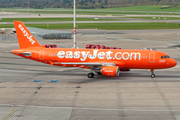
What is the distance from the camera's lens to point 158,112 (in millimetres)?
26266

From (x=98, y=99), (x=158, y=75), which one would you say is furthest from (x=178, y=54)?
(x=98, y=99)

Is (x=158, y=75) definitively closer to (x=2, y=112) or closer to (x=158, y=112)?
(x=158, y=112)

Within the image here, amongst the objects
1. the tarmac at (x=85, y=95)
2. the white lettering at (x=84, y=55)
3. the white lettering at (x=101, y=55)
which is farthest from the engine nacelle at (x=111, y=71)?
the white lettering at (x=84, y=55)

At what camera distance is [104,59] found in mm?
40250

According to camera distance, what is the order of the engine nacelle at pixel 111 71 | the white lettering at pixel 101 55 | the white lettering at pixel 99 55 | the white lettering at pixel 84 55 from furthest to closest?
1. the white lettering at pixel 84 55
2. the white lettering at pixel 101 55
3. the white lettering at pixel 99 55
4. the engine nacelle at pixel 111 71

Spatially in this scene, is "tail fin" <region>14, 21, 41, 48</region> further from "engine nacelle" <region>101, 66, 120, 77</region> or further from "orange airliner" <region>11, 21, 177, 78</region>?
"engine nacelle" <region>101, 66, 120, 77</region>

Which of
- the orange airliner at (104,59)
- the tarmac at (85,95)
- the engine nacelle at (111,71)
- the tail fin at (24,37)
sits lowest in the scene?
the tarmac at (85,95)

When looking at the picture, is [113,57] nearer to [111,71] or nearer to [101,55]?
[101,55]

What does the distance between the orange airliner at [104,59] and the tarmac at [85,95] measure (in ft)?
6.13

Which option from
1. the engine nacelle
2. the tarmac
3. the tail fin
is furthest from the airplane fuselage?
the tarmac

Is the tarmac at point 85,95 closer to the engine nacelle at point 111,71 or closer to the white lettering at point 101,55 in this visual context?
the engine nacelle at point 111,71

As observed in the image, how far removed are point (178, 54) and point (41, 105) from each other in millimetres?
42344

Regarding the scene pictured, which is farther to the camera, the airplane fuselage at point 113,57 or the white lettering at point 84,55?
the white lettering at point 84,55

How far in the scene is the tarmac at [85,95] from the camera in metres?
25.8
